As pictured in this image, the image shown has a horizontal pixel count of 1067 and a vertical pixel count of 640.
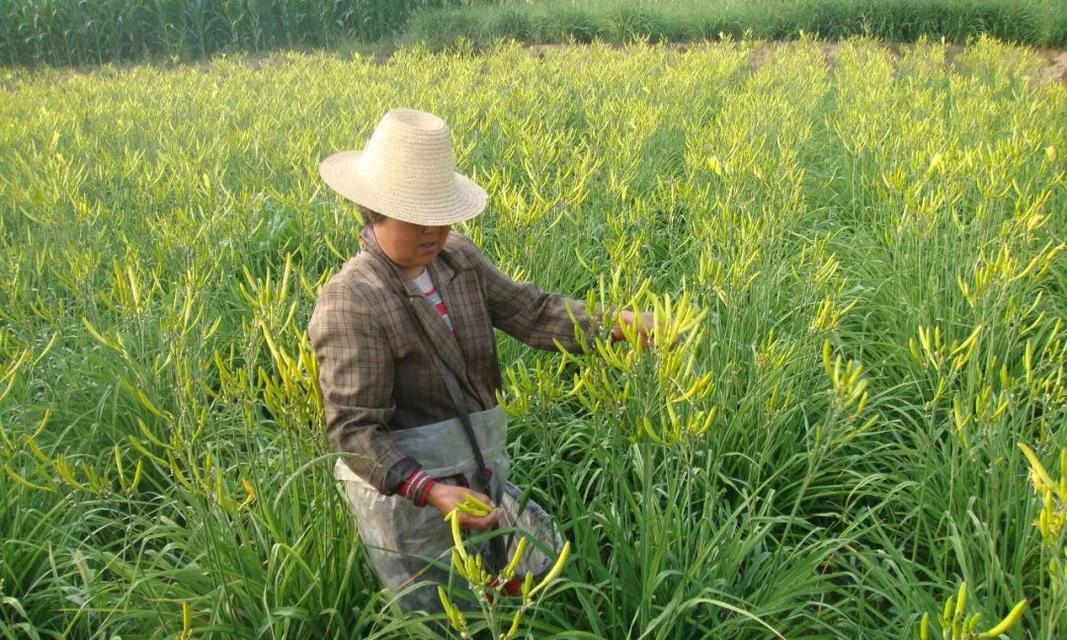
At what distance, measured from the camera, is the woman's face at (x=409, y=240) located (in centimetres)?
171

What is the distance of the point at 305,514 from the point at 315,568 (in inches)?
8.7

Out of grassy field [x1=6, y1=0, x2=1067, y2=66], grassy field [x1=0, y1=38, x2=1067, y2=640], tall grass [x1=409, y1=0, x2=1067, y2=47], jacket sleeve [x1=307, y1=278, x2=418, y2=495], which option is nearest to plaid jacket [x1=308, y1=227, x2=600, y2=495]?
jacket sleeve [x1=307, y1=278, x2=418, y2=495]

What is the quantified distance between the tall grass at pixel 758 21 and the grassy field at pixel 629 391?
6.89 metres

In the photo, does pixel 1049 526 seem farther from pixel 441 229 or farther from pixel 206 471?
pixel 206 471

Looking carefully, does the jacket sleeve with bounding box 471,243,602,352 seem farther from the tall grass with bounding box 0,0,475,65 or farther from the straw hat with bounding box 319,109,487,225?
the tall grass with bounding box 0,0,475,65

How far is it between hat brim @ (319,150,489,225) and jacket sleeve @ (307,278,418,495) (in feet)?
0.58

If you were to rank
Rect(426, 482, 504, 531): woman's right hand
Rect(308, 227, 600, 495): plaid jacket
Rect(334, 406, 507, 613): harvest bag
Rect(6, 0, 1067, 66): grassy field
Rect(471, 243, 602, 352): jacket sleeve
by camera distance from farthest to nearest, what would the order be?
Rect(6, 0, 1067, 66): grassy field → Rect(471, 243, 602, 352): jacket sleeve → Rect(334, 406, 507, 613): harvest bag → Rect(308, 227, 600, 495): plaid jacket → Rect(426, 482, 504, 531): woman's right hand

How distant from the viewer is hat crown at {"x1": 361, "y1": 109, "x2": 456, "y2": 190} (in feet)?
5.60

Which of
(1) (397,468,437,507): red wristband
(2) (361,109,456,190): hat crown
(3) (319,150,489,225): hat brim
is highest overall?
(2) (361,109,456,190): hat crown

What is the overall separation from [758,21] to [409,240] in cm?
1129

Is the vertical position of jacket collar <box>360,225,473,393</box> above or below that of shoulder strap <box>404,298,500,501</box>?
above

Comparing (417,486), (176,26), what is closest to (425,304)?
(417,486)

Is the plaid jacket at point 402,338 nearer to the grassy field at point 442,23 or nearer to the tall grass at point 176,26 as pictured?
the grassy field at point 442,23

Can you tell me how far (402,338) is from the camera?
1707mm
